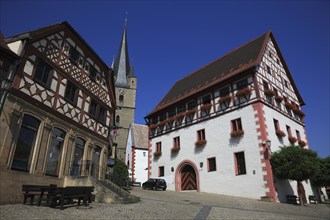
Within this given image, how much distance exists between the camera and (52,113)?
12.7m

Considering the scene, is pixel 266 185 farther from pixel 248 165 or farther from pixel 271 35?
pixel 271 35

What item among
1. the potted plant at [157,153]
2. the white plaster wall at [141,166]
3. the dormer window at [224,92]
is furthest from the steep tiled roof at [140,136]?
the dormer window at [224,92]

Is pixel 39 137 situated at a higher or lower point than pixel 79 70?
lower

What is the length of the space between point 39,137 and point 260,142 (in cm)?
1474

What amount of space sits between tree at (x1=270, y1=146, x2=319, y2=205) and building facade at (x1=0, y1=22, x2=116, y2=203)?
40.5ft

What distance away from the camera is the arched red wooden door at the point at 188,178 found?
76.7 ft

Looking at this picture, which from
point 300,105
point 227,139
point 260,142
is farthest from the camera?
point 300,105

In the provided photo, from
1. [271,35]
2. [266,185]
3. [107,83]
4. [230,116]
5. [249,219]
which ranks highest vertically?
[271,35]

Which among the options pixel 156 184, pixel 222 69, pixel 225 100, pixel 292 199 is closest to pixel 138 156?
pixel 156 184

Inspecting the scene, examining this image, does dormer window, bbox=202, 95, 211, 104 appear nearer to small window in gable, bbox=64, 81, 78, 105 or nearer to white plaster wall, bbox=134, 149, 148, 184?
small window in gable, bbox=64, 81, 78, 105

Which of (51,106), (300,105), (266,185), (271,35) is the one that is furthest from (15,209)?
(300,105)

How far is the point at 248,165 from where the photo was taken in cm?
1870

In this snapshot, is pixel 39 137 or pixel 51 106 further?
pixel 51 106

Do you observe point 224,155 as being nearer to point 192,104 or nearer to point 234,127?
point 234,127
